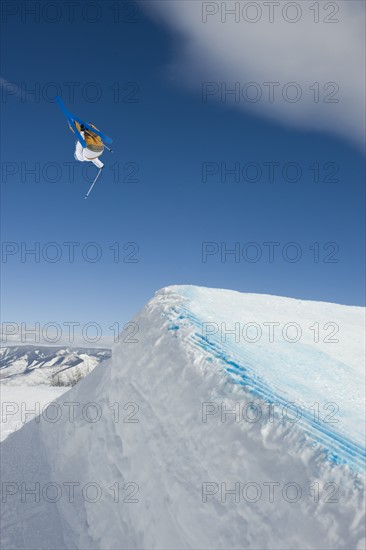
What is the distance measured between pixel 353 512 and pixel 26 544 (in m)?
4.67

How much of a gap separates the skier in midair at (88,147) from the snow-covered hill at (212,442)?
5.62 meters

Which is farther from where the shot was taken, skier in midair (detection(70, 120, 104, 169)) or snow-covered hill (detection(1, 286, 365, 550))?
skier in midair (detection(70, 120, 104, 169))

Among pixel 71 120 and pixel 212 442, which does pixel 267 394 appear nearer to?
pixel 212 442

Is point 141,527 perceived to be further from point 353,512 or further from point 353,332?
point 353,332

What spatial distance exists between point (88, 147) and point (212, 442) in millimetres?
8648

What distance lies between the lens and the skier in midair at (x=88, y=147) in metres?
10.3

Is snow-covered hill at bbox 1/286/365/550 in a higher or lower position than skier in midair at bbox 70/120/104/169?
lower

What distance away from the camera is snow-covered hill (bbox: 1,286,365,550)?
10.3 feet

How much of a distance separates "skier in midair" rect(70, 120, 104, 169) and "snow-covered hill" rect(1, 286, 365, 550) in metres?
5.62

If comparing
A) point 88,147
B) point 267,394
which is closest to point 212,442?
point 267,394

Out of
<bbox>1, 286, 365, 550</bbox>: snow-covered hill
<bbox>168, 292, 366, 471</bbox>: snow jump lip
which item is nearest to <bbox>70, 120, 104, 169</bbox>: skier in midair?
<bbox>1, 286, 365, 550</bbox>: snow-covered hill

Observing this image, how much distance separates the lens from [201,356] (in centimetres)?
450

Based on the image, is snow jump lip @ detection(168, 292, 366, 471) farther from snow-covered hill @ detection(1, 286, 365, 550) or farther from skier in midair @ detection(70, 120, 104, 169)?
skier in midair @ detection(70, 120, 104, 169)

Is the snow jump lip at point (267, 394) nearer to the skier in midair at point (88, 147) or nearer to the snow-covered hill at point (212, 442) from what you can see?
the snow-covered hill at point (212, 442)
